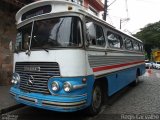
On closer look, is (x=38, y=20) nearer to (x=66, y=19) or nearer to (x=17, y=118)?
(x=66, y=19)

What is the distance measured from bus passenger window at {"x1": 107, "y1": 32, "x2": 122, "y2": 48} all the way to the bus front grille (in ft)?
8.57

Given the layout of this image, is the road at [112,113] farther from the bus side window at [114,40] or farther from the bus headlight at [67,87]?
the bus side window at [114,40]

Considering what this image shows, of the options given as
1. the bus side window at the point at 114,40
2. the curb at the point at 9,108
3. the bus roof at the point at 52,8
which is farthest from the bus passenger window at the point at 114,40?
the curb at the point at 9,108

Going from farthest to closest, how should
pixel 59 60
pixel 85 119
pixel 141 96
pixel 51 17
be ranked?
pixel 141 96, pixel 85 119, pixel 51 17, pixel 59 60

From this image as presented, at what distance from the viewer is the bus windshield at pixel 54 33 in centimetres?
502

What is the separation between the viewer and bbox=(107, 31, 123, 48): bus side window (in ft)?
23.2

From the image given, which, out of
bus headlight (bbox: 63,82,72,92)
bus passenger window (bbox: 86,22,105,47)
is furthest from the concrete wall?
bus headlight (bbox: 63,82,72,92)

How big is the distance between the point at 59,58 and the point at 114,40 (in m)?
3.17

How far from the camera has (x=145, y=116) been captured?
6.02 metres

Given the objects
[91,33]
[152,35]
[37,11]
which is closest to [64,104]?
[91,33]

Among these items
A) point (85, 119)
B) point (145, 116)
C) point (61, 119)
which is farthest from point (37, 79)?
point (145, 116)

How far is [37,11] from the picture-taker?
18.5 ft

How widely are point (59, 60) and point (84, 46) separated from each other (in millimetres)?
677

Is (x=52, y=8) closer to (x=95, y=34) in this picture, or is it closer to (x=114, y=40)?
(x=95, y=34)
